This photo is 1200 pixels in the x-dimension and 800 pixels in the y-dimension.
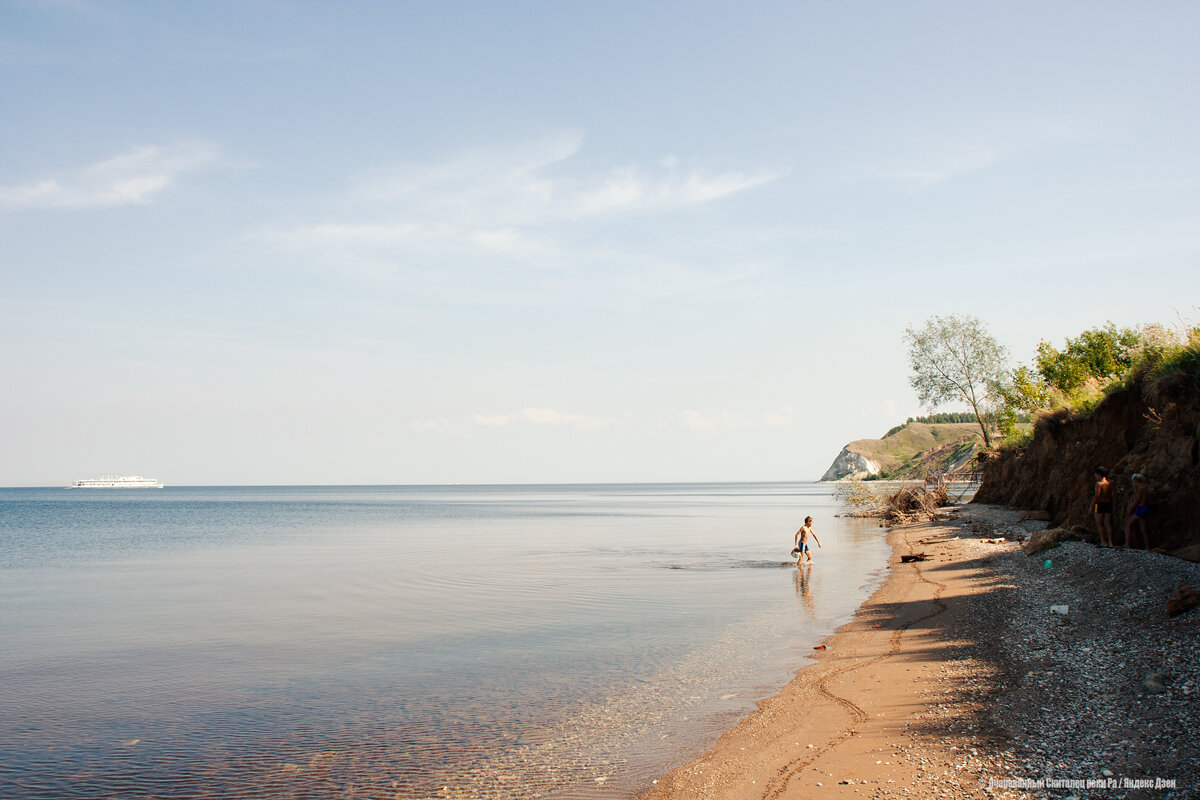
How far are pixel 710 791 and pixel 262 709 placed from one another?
8.10 meters

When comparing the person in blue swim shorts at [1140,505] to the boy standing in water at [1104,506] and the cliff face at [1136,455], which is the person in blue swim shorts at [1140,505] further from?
the boy standing in water at [1104,506]

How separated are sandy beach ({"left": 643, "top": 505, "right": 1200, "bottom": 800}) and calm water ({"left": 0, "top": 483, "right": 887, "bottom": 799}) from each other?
1.10m

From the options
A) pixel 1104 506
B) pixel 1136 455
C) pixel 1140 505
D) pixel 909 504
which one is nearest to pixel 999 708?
pixel 1140 505

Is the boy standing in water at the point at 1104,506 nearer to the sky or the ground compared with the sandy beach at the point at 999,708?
nearer to the sky

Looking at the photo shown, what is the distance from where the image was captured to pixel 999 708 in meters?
9.88

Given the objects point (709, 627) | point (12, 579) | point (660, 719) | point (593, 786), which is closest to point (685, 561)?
point (709, 627)

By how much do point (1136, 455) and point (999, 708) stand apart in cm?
1580

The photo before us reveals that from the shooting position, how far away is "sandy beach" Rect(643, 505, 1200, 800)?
7.64 meters

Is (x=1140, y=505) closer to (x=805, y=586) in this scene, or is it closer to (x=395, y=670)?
(x=805, y=586)

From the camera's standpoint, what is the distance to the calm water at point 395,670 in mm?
9781

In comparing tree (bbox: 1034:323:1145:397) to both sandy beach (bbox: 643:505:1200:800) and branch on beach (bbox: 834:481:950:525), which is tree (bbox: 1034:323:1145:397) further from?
sandy beach (bbox: 643:505:1200:800)

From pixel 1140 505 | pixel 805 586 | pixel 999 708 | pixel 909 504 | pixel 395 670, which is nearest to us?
pixel 999 708

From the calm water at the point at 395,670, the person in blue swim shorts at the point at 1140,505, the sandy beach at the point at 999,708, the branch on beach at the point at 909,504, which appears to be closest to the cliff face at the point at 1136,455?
the person in blue swim shorts at the point at 1140,505

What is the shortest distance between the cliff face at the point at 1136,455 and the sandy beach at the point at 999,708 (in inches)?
103
